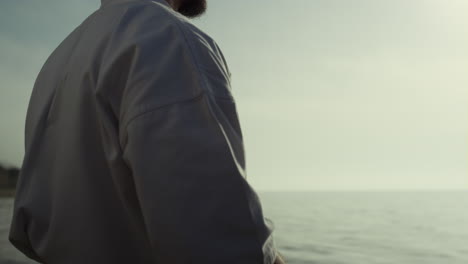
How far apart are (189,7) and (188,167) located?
0.89 m

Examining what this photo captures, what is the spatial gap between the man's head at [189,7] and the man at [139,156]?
0.27 meters

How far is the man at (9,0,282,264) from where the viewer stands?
3.15 ft

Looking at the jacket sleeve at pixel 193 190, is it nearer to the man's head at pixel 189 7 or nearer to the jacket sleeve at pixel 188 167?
the jacket sleeve at pixel 188 167

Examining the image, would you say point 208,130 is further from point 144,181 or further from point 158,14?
point 158,14

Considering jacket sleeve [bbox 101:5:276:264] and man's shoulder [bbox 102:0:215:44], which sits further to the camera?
man's shoulder [bbox 102:0:215:44]

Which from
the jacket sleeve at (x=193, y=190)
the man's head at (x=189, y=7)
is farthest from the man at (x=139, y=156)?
the man's head at (x=189, y=7)

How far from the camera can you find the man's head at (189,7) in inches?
61.8

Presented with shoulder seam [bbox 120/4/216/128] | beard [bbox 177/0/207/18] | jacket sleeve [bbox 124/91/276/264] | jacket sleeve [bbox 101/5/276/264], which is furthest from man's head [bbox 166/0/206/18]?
jacket sleeve [bbox 124/91/276/264]

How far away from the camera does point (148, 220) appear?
98cm

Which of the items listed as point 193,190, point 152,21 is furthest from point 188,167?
point 152,21

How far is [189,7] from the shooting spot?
168 centimetres

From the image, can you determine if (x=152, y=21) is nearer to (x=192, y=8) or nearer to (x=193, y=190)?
(x=193, y=190)

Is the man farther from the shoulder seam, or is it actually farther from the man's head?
the man's head

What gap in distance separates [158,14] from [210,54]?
0.18 meters
